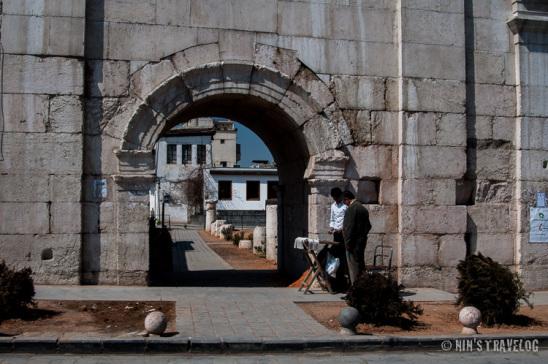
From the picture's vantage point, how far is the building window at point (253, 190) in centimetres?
5350

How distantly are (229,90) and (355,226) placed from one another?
10.5 feet

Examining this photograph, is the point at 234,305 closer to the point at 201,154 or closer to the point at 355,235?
the point at 355,235

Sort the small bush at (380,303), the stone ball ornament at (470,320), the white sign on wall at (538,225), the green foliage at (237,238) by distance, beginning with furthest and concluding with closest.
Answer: the green foliage at (237,238) → the white sign on wall at (538,225) → the small bush at (380,303) → the stone ball ornament at (470,320)

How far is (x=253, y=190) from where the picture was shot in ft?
176

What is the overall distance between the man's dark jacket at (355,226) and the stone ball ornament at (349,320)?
2.55 meters

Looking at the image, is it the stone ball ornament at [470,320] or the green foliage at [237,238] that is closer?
the stone ball ornament at [470,320]

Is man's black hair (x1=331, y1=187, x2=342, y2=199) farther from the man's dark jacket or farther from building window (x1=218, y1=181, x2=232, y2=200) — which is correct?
building window (x1=218, y1=181, x2=232, y2=200)

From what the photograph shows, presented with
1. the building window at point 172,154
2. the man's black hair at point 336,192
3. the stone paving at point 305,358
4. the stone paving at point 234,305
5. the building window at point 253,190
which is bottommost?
the stone paving at point 305,358

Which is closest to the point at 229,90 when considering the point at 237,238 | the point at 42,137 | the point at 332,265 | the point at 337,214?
the point at 337,214

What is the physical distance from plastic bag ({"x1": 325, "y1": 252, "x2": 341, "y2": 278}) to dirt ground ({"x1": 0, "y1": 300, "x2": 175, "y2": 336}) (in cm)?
278

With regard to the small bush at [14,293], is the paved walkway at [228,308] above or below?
below

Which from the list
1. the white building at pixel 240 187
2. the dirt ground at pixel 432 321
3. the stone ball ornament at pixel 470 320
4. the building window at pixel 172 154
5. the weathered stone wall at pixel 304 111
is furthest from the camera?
the building window at pixel 172 154

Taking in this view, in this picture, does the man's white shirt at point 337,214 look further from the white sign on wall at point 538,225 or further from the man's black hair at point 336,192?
the white sign on wall at point 538,225

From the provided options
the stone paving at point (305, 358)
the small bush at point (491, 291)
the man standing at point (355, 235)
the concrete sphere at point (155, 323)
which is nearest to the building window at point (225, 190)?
the man standing at point (355, 235)
